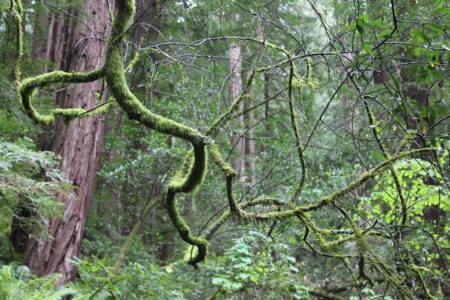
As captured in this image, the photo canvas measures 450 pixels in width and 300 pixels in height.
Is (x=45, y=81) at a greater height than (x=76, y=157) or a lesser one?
greater

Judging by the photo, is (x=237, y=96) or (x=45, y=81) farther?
(x=237, y=96)

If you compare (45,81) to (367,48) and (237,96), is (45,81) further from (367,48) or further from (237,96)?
(237,96)

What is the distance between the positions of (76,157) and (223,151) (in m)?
3.12

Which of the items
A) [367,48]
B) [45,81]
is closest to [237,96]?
[367,48]

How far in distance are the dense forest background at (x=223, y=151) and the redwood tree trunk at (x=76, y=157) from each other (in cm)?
2

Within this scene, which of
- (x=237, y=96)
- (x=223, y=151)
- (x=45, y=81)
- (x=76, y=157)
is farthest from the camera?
(x=223, y=151)

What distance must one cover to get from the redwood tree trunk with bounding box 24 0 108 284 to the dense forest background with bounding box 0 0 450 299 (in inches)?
0.8

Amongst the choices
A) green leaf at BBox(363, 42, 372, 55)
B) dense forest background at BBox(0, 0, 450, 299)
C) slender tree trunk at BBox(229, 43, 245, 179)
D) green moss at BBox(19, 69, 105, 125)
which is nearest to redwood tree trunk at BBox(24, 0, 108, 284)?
dense forest background at BBox(0, 0, 450, 299)

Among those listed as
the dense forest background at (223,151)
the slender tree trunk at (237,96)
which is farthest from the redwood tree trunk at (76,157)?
the slender tree trunk at (237,96)

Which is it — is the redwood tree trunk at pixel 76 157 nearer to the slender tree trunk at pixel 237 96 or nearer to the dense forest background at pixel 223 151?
the dense forest background at pixel 223 151

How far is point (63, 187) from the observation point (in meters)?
4.73

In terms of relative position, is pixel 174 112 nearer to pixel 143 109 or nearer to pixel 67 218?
pixel 67 218

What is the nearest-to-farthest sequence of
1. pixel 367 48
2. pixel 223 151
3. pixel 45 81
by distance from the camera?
pixel 45 81
pixel 367 48
pixel 223 151

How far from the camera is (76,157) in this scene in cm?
584
